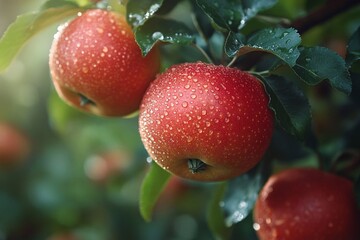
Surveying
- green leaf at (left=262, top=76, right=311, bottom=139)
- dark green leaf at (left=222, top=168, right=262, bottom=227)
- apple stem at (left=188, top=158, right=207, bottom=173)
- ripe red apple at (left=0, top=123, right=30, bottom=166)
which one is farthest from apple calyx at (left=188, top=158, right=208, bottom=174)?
ripe red apple at (left=0, top=123, right=30, bottom=166)

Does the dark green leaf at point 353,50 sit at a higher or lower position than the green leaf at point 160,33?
lower

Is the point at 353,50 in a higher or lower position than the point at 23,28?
lower

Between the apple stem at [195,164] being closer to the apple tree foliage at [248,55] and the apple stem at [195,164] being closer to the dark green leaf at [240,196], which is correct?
the apple tree foliage at [248,55]

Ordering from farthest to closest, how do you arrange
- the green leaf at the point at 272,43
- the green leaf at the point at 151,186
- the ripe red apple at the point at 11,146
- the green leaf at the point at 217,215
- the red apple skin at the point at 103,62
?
the ripe red apple at the point at 11,146 < the green leaf at the point at 217,215 < the green leaf at the point at 151,186 < the red apple skin at the point at 103,62 < the green leaf at the point at 272,43

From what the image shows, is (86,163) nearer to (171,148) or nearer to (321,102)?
(321,102)

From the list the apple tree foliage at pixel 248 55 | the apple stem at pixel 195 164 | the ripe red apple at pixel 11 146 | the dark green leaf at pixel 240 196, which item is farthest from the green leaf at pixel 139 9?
the ripe red apple at pixel 11 146

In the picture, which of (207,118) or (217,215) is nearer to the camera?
(207,118)

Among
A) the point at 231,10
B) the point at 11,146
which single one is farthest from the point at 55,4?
the point at 11,146

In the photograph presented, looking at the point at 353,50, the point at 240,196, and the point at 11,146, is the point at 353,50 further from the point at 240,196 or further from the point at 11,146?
the point at 11,146
